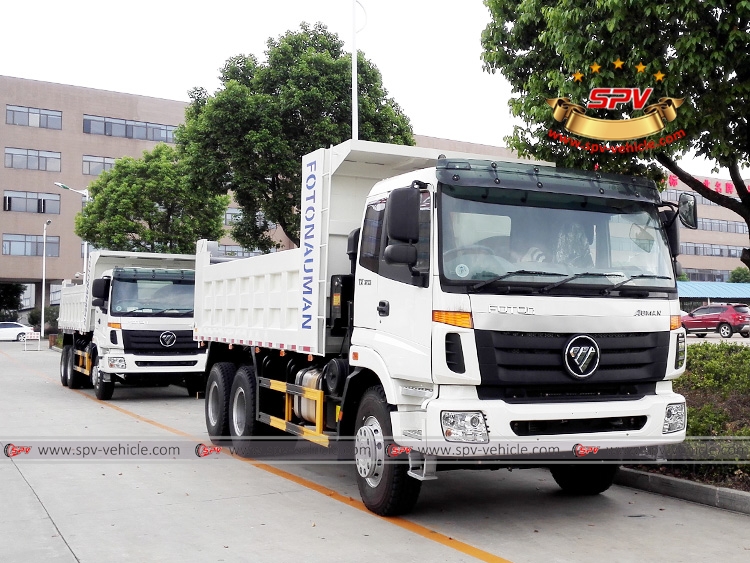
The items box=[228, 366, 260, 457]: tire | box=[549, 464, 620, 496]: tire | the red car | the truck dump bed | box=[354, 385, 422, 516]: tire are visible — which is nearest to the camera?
box=[354, 385, 422, 516]: tire

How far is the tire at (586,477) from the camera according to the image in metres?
7.36

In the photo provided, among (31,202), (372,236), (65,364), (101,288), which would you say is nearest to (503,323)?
(372,236)

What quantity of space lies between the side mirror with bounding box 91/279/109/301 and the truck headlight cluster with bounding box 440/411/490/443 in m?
11.5

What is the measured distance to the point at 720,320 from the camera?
38.3 m

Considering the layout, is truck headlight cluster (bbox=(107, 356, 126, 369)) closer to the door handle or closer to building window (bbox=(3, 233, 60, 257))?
the door handle

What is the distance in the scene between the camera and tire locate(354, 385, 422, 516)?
634 cm

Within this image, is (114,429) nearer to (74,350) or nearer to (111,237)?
(74,350)

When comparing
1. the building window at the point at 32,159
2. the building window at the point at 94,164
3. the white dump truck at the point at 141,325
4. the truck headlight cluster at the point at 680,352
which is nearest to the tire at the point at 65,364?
the white dump truck at the point at 141,325

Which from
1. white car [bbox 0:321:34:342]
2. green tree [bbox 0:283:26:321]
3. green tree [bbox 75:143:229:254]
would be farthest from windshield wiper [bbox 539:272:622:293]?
green tree [bbox 0:283:26:321]

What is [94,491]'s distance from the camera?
7.49 metres

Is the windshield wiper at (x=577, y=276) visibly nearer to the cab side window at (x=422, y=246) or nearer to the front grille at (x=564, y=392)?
the front grille at (x=564, y=392)

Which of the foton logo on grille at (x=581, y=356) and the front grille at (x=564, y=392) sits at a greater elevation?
the foton logo on grille at (x=581, y=356)

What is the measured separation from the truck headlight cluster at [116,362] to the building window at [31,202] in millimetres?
43328

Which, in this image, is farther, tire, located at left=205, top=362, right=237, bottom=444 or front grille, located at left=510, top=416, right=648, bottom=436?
tire, located at left=205, top=362, right=237, bottom=444
